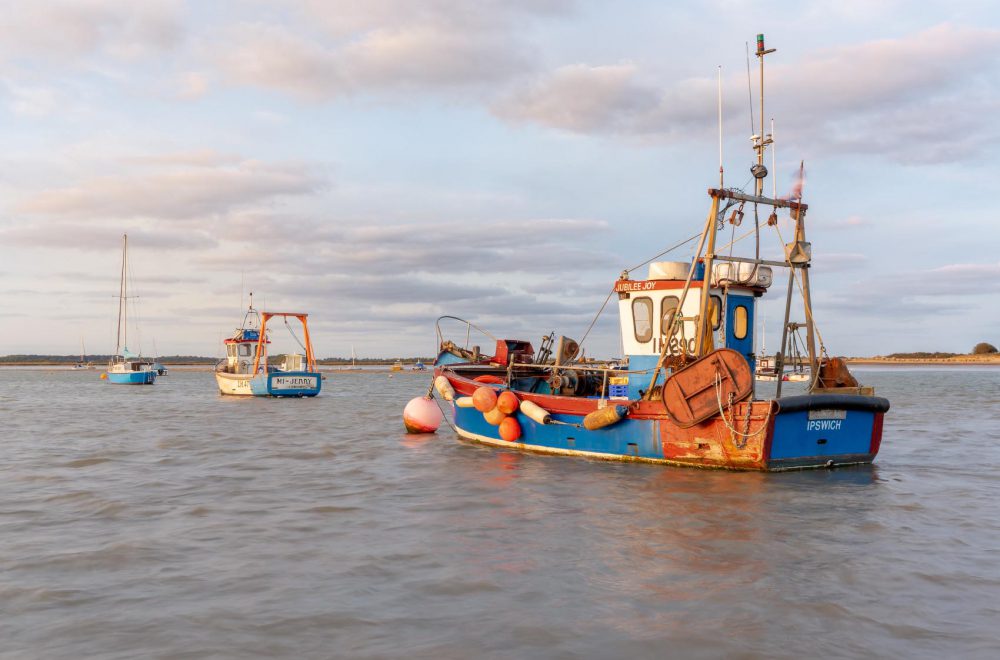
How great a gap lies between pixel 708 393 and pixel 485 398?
19.3ft

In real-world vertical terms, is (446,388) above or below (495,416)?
above

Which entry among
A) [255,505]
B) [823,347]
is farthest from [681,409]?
[255,505]

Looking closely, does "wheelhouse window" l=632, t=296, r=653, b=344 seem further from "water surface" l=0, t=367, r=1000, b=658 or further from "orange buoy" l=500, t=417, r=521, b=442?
"orange buoy" l=500, t=417, r=521, b=442

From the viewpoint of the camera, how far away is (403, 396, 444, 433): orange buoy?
21953mm

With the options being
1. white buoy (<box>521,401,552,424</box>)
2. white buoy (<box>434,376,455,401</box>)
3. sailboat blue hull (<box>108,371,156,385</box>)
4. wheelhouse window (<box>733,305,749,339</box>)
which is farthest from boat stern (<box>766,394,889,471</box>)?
sailboat blue hull (<box>108,371,156,385</box>)

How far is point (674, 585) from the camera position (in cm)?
695

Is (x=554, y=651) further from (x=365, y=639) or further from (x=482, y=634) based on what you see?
(x=365, y=639)

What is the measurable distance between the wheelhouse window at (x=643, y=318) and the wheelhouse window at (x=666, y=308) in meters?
0.25

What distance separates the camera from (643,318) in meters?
15.6

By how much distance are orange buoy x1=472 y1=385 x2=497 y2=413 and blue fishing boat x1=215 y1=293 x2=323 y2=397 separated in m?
26.8

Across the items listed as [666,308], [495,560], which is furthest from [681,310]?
[495,560]

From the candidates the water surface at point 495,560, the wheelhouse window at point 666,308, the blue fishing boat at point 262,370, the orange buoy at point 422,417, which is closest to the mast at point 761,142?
the wheelhouse window at point 666,308

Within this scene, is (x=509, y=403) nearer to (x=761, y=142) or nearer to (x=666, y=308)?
(x=666, y=308)

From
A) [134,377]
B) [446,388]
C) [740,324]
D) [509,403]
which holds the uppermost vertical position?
[740,324]
